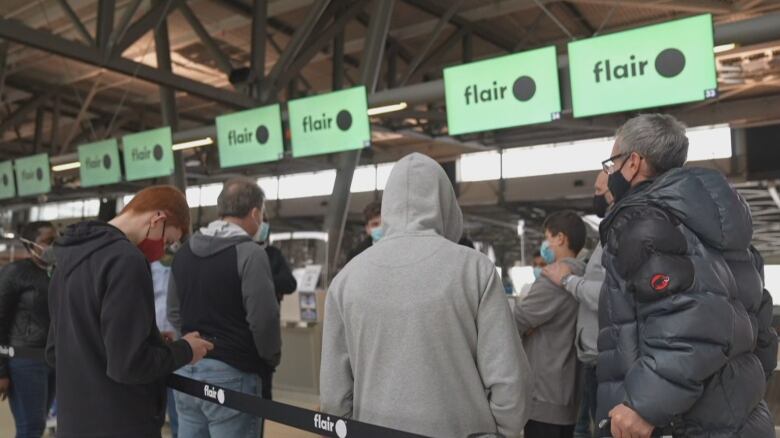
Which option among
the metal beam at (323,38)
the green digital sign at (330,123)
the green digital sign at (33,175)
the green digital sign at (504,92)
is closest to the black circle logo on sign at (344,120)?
the green digital sign at (330,123)

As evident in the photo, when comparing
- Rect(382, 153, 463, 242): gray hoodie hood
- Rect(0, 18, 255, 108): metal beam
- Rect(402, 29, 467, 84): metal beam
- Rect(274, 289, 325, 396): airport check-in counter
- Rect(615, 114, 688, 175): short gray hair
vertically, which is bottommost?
Rect(274, 289, 325, 396): airport check-in counter

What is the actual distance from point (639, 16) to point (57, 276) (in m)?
9.48

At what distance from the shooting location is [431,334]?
5.39 feet

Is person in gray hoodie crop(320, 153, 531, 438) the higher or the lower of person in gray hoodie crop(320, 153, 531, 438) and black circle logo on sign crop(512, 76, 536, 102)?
the lower

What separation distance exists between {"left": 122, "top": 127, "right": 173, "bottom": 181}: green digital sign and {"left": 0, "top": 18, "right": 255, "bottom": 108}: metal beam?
0.69 metres

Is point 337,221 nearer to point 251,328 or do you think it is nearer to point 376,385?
point 251,328

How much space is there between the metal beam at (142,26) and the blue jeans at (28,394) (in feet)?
17.2

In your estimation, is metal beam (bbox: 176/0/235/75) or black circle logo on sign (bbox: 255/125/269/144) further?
metal beam (bbox: 176/0/235/75)

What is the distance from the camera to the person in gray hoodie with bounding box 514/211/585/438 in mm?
2791

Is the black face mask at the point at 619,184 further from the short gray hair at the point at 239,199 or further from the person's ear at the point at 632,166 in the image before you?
the short gray hair at the point at 239,199

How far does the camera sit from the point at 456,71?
20.8 feet

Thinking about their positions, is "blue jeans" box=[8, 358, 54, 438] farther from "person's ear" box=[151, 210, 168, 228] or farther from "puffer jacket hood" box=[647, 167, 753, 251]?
"puffer jacket hood" box=[647, 167, 753, 251]

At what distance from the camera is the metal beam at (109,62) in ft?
22.3

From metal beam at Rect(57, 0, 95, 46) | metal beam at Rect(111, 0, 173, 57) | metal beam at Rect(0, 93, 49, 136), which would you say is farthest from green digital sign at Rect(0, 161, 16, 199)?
metal beam at Rect(111, 0, 173, 57)
